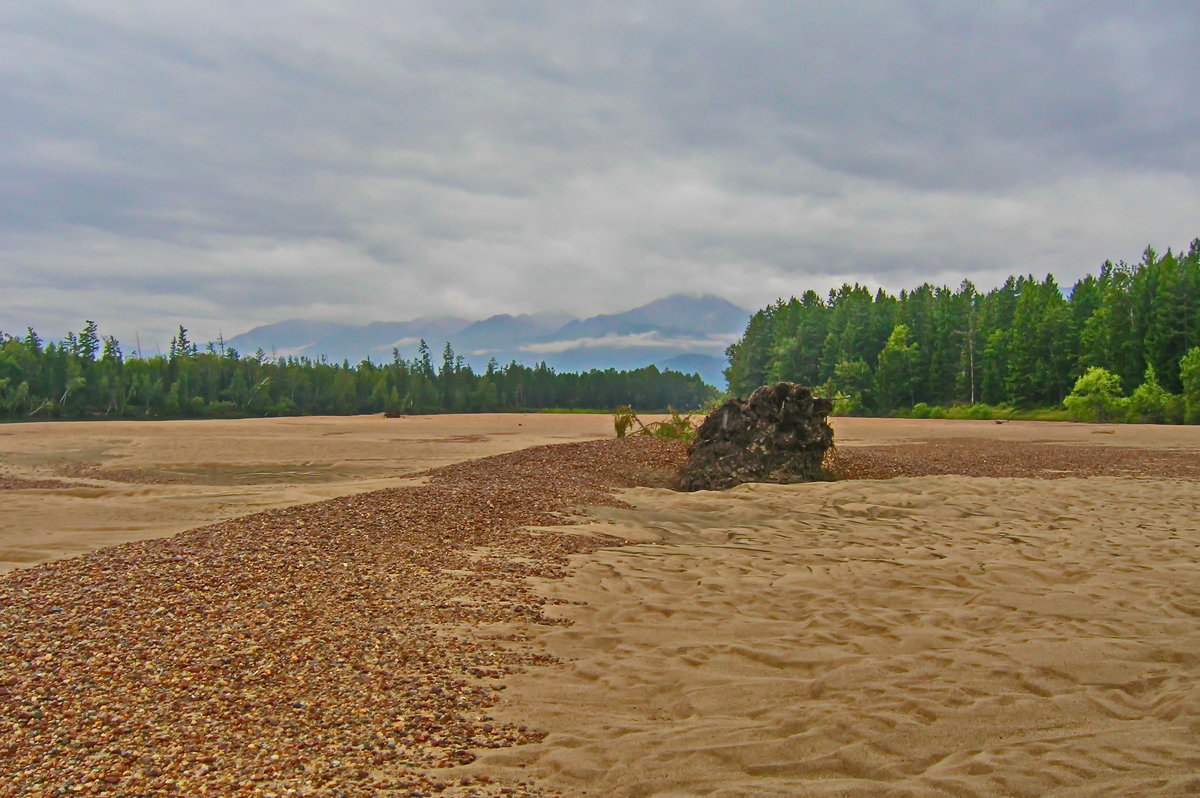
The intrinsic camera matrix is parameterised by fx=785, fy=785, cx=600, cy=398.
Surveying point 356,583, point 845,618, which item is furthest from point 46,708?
point 845,618

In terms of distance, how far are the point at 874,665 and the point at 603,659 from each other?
66.5 inches

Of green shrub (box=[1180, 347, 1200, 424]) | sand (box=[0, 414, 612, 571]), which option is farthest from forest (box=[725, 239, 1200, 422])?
sand (box=[0, 414, 612, 571])

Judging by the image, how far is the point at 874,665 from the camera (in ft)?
16.0

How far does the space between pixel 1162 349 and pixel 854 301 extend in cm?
3406

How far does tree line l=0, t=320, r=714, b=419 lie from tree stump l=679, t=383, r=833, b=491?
26.1m

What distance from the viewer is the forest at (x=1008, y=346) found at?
51500mm

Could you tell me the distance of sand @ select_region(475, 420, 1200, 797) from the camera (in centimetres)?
355

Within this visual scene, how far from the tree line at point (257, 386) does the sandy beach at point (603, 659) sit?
33.5 meters

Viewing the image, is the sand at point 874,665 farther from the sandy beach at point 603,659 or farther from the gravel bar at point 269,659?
the gravel bar at point 269,659

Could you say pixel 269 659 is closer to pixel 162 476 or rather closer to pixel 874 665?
pixel 874 665

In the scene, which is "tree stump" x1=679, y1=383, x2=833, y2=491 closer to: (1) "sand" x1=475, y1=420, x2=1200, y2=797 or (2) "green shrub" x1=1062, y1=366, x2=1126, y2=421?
(1) "sand" x1=475, y1=420, x2=1200, y2=797

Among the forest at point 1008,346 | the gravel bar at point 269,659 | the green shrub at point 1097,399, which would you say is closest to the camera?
the gravel bar at point 269,659

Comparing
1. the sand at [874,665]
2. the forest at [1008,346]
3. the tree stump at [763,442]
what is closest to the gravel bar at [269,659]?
the sand at [874,665]

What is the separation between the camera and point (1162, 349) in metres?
52.9
